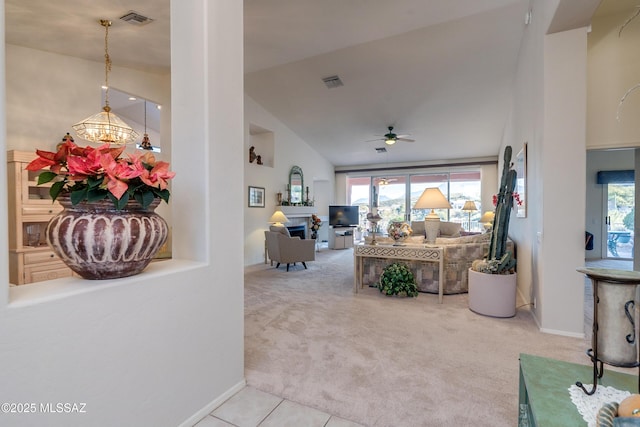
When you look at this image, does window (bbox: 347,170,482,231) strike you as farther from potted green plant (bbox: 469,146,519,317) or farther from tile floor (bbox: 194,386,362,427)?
tile floor (bbox: 194,386,362,427)

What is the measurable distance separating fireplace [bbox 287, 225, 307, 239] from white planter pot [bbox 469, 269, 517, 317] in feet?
16.9

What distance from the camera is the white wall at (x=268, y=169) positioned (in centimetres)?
650

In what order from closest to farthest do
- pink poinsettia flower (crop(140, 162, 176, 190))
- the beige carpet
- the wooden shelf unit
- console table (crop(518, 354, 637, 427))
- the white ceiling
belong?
console table (crop(518, 354, 637, 427)) < pink poinsettia flower (crop(140, 162, 176, 190)) < the beige carpet < the white ceiling < the wooden shelf unit

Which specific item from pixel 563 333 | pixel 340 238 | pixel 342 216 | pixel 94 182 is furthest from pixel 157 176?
pixel 342 216

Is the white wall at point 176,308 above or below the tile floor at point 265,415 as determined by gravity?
above

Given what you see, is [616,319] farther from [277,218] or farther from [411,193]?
[411,193]

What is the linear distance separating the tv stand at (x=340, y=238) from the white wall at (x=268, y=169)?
1.29 m

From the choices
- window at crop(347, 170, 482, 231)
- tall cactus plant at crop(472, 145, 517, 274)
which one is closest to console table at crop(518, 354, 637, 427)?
tall cactus plant at crop(472, 145, 517, 274)

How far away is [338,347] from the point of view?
2502 mm

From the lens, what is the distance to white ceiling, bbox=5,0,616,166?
10.2ft

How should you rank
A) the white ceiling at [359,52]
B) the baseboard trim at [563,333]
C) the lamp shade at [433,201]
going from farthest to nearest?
the lamp shade at [433,201] < the white ceiling at [359,52] < the baseboard trim at [563,333]

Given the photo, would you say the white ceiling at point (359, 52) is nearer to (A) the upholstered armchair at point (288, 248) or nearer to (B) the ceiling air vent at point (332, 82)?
(B) the ceiling air vent at point (332, 82)

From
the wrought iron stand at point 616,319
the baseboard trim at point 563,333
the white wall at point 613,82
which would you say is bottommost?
the baseboard trim at point 563,333

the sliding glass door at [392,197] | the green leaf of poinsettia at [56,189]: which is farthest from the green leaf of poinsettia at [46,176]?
the sliding glass door at [392,197]
